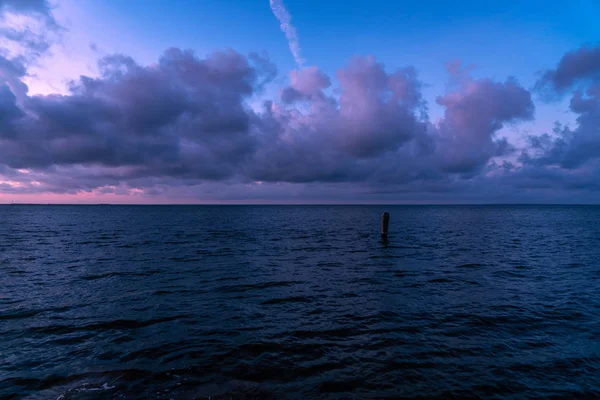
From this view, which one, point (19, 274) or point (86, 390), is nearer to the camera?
point (86, 390)

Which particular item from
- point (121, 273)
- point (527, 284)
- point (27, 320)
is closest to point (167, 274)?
point (121, 273)

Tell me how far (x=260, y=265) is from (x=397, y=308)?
13823 millimetres

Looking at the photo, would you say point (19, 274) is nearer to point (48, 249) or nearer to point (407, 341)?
point (48, 249)

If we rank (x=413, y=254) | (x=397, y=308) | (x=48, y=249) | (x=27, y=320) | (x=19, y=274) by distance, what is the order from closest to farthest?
(x=27, y=320), (x=397, y=308), (x=19, y=274), (x=413, y=254), (x=48, y=249)

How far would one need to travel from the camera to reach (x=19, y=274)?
22.4 meters

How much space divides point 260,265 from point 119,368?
17.1 metres

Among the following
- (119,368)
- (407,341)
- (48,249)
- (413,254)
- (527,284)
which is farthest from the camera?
(48,249)

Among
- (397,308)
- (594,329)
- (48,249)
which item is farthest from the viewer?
(48,249)

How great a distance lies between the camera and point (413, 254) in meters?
32.4

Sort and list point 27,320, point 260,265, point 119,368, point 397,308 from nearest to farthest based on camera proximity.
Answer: point 119,368, point 27,320, point 397,308, point 260,265

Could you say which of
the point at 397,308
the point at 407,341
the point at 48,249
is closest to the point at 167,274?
the point at 397,308

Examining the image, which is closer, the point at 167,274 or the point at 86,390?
the point at 86,390

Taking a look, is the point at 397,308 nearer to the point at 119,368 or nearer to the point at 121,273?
the point at 119,368

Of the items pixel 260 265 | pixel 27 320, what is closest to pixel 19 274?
pixel 27 320
